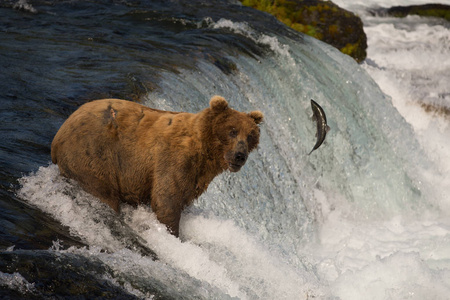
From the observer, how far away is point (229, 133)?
13.4ft

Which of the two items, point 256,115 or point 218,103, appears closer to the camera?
point 218,103

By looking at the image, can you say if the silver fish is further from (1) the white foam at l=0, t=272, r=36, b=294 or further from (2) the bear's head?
(1) the white foam at l=0, t=272, r=36, b=294

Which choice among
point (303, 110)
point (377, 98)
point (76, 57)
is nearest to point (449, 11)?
point (377, 98)

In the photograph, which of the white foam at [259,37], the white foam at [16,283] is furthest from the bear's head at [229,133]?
the white foam at [259,37]

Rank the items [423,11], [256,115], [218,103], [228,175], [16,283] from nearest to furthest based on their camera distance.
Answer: [16,283]
[218,103]
[256,115]
[228,175]
[423,11]

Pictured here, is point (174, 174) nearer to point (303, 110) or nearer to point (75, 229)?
point (75, 229)

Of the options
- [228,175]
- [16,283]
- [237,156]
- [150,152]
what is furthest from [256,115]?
[16,283]

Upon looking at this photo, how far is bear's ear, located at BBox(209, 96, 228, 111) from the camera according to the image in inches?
159

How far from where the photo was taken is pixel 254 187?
654 centimetres

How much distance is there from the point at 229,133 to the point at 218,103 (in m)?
0.21

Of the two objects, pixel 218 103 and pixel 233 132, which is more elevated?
pixel 218 103

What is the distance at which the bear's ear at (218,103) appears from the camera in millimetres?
4027

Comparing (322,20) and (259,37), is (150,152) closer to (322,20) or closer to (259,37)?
(259,37)

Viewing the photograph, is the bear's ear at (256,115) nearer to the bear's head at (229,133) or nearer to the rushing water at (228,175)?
the bear's head at (229,133)
